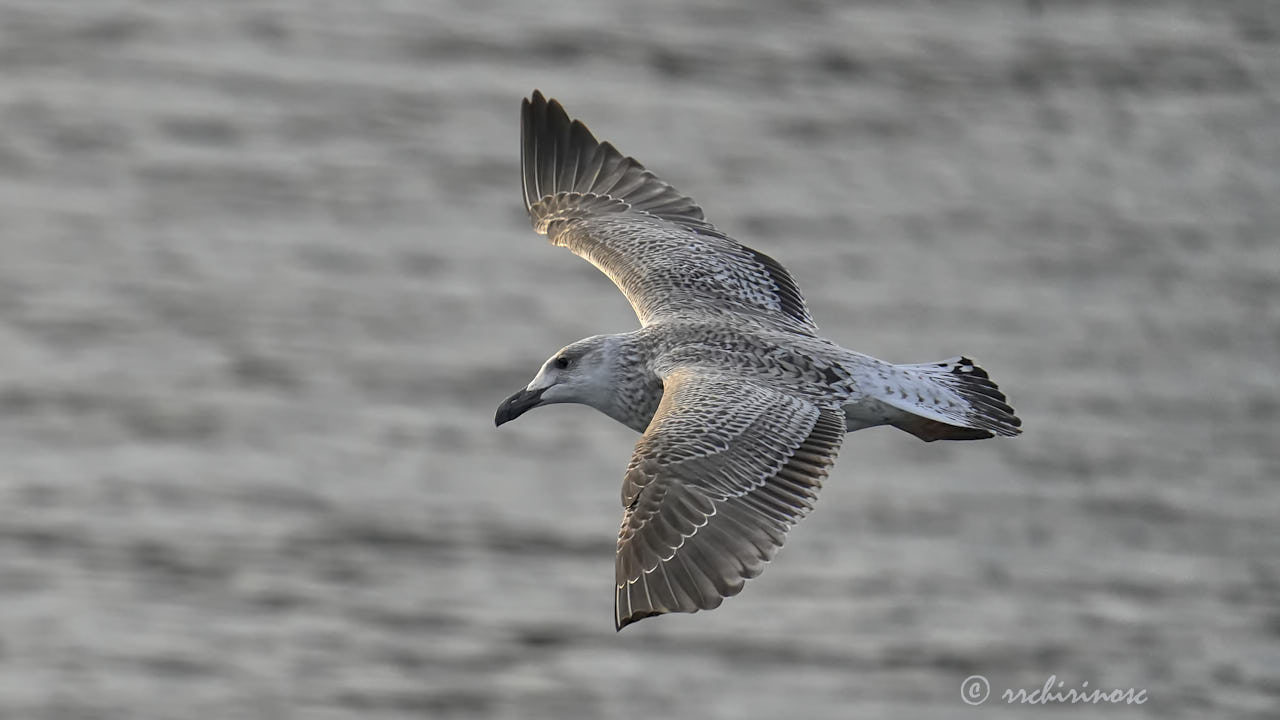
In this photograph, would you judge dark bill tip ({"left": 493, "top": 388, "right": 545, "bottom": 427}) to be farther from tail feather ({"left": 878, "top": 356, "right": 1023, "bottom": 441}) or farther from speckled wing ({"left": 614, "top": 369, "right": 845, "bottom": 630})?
tail feather ({"left": 878, "top": 356, "right": 1023, "bottom": 441})

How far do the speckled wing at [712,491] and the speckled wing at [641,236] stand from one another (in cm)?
151

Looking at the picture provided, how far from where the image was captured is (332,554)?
2034 centimetres

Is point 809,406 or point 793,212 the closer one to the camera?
point 809,406

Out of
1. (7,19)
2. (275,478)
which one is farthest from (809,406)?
(7,19)

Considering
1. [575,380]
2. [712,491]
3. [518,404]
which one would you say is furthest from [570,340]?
[712,491]

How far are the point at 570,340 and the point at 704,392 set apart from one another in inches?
483

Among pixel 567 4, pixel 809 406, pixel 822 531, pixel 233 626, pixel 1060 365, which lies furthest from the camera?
pixel 567 4

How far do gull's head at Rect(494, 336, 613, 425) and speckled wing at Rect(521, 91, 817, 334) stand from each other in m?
0.64

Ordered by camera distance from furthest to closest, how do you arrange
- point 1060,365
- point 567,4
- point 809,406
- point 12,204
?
point 567,4 < point 12,204 < point 1060,365 < point 809,406

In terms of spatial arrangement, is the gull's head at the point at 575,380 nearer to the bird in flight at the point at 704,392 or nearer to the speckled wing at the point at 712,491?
the bird in flight at the point at 704,392

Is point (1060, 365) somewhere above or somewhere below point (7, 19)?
below

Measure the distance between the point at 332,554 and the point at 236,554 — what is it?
89cm

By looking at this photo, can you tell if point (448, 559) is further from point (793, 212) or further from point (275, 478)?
point (793, 212)

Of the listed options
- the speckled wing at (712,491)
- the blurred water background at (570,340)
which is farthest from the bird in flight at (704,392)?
the blurred water background at (570,340)
